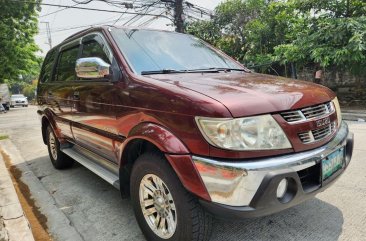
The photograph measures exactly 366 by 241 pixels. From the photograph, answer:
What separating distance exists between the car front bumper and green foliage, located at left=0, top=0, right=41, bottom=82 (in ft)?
64.5

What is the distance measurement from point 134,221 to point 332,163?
1890 mm

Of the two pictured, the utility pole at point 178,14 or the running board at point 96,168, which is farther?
the utility pole at point 178,14

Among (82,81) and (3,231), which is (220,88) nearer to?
(82,81)

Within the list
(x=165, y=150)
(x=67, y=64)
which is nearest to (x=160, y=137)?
(x=165, y=150)

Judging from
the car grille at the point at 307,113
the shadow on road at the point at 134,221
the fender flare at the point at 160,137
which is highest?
the car grille at the point at 307,113

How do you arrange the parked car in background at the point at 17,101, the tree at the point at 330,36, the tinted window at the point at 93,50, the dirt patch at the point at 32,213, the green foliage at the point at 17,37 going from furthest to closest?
the parked car in background at the point at 17,101
the green foliage at the point at 17,37
the tree at the point at 330,36
the tinted window at the point at 93,50
the dirt patch at the point at 32,213

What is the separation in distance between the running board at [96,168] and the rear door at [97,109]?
14 cm

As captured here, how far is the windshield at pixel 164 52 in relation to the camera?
291 cm

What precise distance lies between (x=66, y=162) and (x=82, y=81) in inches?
77.8

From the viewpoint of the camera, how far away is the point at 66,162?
16.4 ft

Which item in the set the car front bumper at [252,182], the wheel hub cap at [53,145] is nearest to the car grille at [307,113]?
the car front bumper at [252,182]

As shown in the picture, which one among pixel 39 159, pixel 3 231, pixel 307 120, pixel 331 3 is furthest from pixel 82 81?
pixel 331 3

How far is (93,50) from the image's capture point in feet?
11.3

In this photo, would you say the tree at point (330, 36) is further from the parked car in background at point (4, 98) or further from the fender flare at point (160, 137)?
the parked car in background at point (4, 98)
